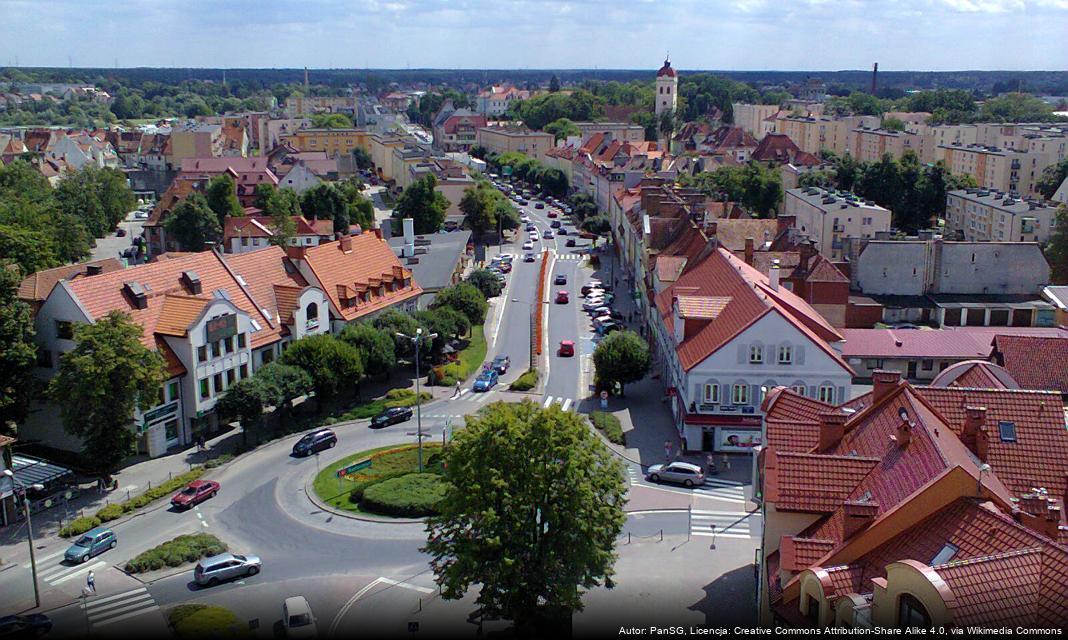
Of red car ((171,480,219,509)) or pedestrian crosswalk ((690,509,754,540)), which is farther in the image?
red car ((171,480,219,509))

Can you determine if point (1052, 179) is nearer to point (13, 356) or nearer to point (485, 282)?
point (485, 282)

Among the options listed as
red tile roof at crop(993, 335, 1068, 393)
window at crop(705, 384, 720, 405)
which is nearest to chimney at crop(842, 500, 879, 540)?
window at crop(705, 384, 720, 405)

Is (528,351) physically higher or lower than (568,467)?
lower

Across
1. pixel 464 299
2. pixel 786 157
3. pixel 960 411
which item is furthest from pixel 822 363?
pixel 786 157

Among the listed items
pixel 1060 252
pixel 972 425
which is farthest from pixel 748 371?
Result: pixel 1060 252

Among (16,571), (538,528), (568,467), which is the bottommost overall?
(16,571)

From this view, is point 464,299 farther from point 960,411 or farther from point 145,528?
point 960,411

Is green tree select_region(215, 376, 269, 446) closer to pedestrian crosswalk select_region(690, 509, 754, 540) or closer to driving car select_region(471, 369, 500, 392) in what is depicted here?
driving car select_region(471, 369, 500, 392)
